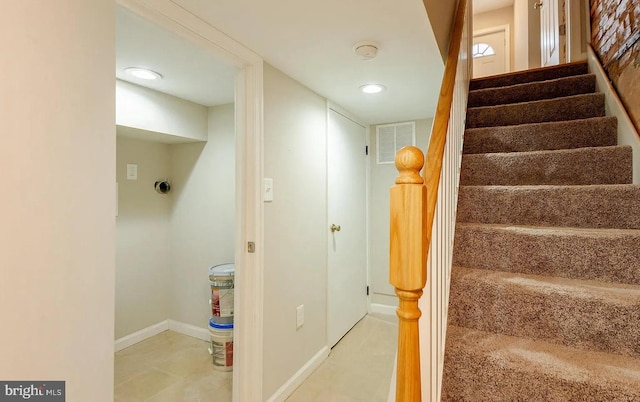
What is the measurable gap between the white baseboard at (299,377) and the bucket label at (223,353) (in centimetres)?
55

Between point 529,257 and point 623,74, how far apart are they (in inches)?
48.7

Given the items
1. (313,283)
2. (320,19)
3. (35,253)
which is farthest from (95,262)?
(313,283)

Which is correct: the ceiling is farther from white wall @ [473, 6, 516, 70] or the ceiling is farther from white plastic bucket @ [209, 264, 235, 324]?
white wall @ [473, 6, 516, 70]

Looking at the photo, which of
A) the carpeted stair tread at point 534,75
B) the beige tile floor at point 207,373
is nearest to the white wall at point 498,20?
the carpeted stair tread at point 534,75

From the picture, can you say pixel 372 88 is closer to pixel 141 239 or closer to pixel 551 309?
pixel 551 309

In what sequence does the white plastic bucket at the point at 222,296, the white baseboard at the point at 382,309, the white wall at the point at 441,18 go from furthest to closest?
the white baseboard at the point at 382,309, the white plastic bucket at the point at 222,296, the white wall at the point at 441,18

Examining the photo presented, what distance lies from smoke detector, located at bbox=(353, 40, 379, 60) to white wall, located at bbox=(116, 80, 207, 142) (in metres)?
1.61

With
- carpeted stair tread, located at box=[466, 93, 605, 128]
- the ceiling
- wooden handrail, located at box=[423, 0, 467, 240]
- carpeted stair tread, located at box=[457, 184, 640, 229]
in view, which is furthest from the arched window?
wooden handrail, located at box=[423, 0, 467, 240]

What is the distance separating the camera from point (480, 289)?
1199 millimetres

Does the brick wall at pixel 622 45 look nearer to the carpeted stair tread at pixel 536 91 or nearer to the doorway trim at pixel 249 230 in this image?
the carpeted stair tread at pixel 536 91

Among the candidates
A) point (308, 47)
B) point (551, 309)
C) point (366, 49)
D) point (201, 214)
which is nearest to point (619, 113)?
point (551, 309)

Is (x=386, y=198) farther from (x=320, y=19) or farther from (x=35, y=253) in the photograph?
(x=35, y=253)

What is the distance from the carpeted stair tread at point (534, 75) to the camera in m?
2.29

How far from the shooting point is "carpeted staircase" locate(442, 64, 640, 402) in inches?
37.6
